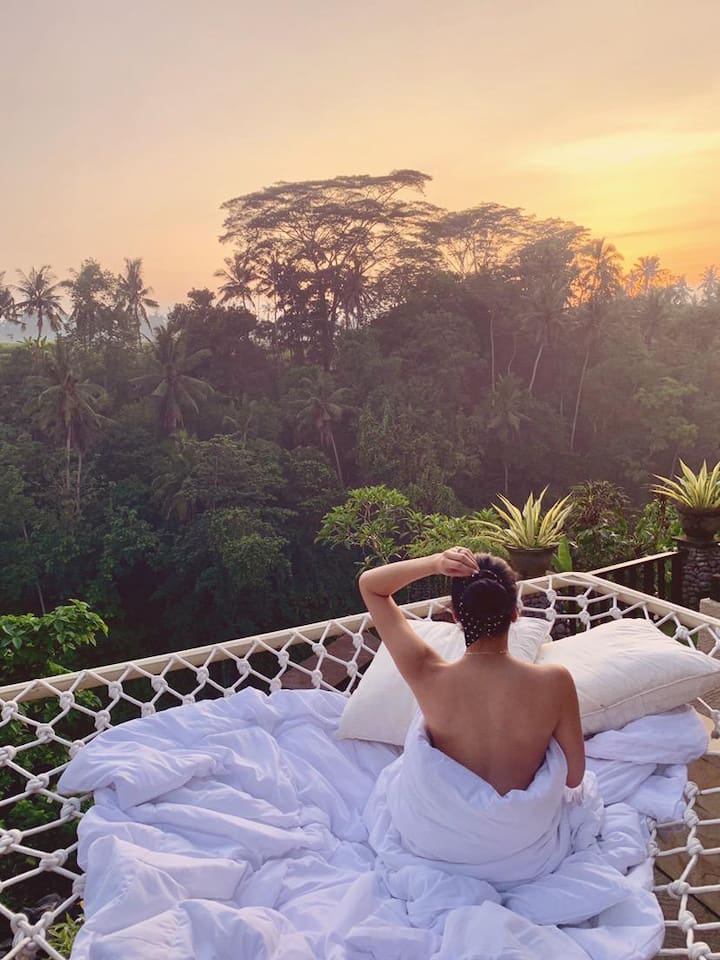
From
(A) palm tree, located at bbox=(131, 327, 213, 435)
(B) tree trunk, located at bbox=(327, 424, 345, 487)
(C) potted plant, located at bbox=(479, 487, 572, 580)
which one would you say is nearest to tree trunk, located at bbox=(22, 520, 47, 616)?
(A) palm tree, located at bbox=(131, 327, 213, 435)

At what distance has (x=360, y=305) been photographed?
65.1ft

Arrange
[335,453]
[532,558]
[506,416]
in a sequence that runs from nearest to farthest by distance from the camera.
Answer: [532,558]
[335,453]
[506,416]

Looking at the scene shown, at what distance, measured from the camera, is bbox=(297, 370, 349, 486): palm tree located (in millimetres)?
17312

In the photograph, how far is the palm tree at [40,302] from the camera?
1834 cm

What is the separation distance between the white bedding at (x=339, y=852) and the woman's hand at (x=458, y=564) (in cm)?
25

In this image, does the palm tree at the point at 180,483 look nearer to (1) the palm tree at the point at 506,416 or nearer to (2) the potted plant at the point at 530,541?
(1) the palm tree at the point at 506,416

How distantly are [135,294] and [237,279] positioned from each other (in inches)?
101

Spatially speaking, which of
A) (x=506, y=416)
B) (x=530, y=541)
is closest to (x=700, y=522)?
(x=530, y=541)


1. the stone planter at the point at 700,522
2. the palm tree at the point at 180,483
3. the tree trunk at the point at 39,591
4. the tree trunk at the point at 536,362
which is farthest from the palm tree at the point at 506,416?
the stone planter at the point at 700,522

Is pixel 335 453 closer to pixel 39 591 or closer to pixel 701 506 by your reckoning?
pixel 39 591

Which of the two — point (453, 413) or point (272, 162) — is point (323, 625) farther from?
point (272, 162)

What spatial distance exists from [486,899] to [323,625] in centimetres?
87

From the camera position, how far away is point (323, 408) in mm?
17297

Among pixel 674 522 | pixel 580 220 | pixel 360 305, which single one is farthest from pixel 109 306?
pixel 674 522
